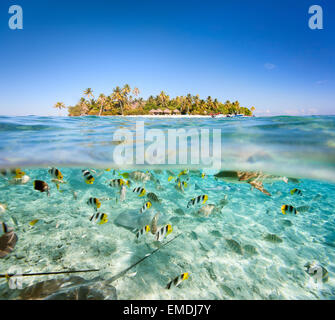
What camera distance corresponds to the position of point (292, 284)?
17.4 ft

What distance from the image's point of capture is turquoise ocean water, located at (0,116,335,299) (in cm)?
487

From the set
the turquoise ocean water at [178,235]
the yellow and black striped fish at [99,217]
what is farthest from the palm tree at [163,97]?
the yellow and black striped fish at [99,217]

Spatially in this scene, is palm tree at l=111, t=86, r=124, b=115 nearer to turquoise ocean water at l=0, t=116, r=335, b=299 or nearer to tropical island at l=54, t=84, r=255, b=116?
tropical island at l=54, t=84, r=255, b=116

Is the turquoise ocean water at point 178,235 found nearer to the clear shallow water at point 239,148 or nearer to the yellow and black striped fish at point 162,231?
the clear shallow water at point 239,148

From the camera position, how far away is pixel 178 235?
15.4ft

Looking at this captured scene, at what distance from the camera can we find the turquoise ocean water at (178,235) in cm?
487

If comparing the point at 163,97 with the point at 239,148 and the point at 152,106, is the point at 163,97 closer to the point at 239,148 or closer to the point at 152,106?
the point at 152,106

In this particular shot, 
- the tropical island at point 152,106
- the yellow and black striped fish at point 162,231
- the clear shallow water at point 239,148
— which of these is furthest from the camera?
the tropical island at point 152,106

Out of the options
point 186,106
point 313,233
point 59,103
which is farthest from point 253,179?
point 59,103

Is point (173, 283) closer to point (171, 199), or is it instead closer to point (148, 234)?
point (148, 234)

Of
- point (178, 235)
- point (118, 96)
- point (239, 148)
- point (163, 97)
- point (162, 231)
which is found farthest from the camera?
point (163, 97)

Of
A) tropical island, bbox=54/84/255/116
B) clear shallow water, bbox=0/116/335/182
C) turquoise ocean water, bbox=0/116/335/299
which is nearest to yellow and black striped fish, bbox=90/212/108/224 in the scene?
turquoise ocean water, bbox=0/116/335/299

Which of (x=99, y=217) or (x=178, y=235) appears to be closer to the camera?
(x=178, y=235)

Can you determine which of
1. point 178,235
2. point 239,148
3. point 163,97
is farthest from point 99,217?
point 163,97
